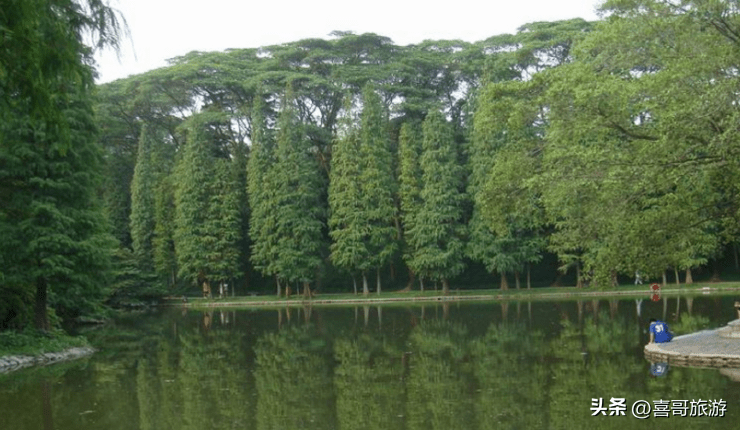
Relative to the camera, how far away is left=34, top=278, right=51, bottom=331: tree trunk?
21.6 m

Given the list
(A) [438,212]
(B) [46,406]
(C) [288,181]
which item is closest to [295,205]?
(C) [288,181]

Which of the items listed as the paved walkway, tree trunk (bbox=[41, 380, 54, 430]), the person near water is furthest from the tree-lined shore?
tree trunk (bbox=[41, 380, 54, 430])

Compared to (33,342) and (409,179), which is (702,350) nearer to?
(33,342)

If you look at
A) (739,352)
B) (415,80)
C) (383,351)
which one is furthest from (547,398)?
(415,80)

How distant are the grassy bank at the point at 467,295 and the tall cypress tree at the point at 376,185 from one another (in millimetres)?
2325

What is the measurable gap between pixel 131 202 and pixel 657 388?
4777cm

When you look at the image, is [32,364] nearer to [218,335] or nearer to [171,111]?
[218,335]

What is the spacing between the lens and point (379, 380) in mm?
13758

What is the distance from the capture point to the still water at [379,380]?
10.5 m

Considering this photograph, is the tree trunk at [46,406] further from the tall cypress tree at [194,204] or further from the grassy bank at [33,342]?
the tall cypress tree at [194,204]

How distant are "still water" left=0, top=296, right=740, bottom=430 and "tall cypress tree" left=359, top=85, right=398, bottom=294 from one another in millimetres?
18459

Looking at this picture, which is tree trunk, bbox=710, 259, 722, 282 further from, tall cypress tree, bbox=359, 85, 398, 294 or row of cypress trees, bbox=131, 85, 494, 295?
tall cypress tree, bbox=359, 85, 398, 294

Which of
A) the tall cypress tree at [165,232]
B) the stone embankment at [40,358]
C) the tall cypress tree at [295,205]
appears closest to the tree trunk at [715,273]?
the tall cypress tree at [295,205]

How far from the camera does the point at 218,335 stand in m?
25.4
